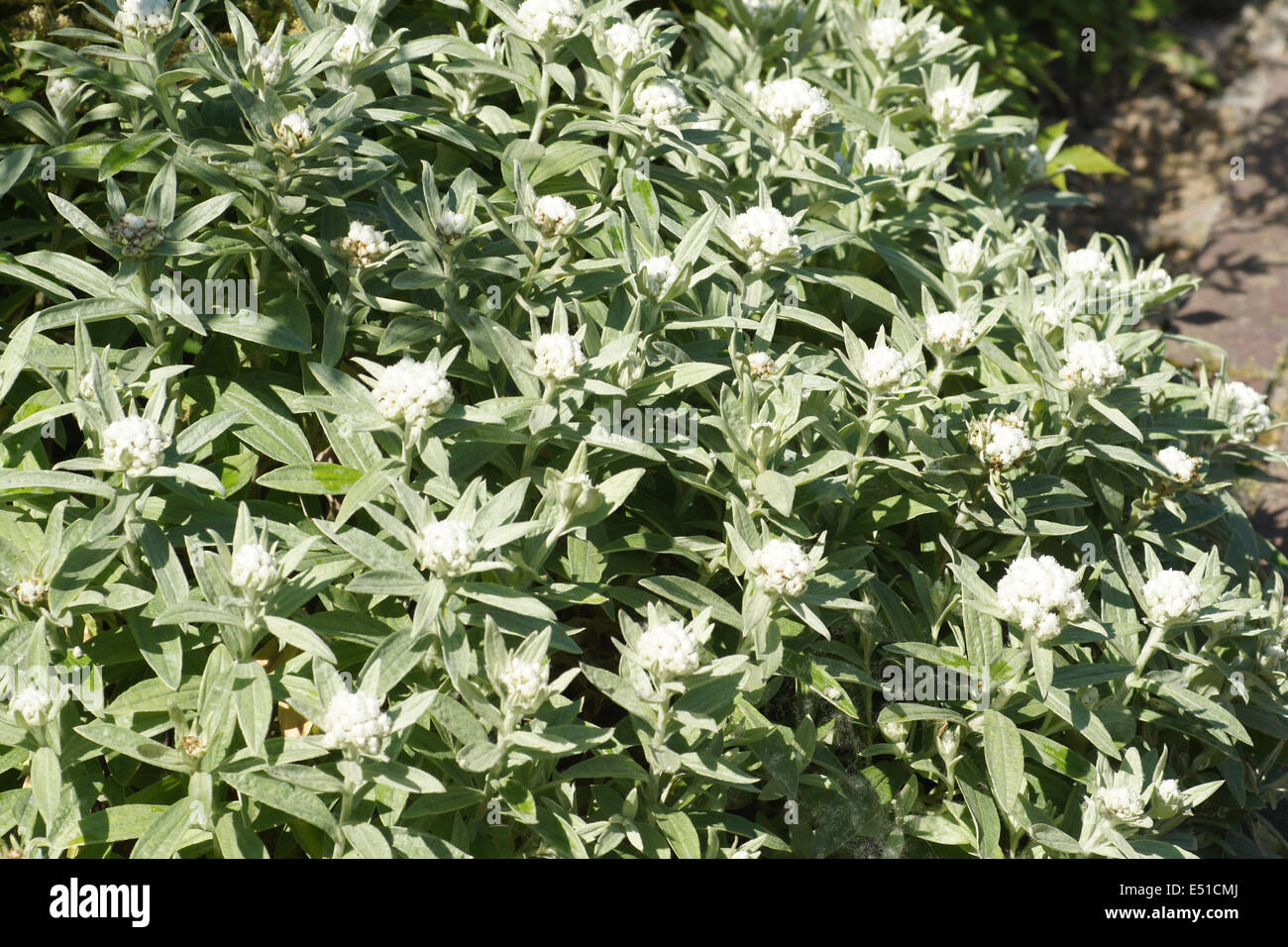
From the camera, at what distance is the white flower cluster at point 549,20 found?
412 centimetres

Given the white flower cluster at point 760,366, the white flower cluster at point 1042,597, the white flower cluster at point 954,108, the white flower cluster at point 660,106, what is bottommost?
the white flower cluster at point 1042,597

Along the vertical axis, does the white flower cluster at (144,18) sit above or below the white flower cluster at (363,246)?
above

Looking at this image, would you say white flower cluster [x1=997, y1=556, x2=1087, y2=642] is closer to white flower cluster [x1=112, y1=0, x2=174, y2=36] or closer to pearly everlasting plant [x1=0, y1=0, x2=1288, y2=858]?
pearly everlasting plant [x1=0, y1=0, x2=1288, y2=858]

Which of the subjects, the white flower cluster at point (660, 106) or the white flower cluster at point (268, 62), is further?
the white flower cluster at point (660, 106)

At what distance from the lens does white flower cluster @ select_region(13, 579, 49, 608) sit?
3.18 m

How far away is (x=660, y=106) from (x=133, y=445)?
2.15 metres

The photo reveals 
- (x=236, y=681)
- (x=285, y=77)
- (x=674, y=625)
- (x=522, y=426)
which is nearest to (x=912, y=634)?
(x=674, y=625)

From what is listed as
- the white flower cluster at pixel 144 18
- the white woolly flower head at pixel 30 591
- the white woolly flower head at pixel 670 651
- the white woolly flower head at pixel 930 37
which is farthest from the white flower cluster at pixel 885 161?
the white woolly flower head at pixel 30 591

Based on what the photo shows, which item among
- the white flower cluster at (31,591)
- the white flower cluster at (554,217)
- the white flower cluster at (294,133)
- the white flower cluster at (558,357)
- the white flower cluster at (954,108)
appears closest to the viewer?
the white flower cluster at (31,591)

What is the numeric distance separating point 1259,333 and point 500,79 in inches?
197

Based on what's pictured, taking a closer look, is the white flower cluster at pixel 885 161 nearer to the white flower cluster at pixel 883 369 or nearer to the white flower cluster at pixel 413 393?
the white flower cluster at pixel 883 369

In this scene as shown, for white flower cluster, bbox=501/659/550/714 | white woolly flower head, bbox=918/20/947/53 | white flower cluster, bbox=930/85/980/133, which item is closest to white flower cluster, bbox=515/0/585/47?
white flower cluster, bbox=930/85/980/133

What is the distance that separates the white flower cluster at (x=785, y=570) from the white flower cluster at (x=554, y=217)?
120 cm

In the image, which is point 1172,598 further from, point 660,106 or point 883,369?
point 660,106
